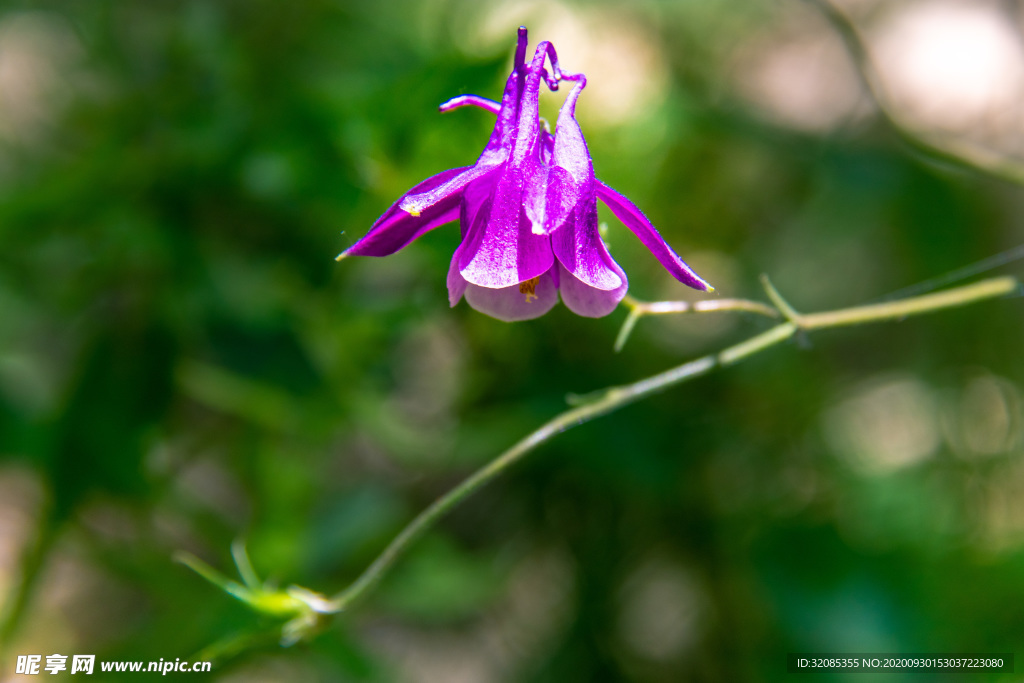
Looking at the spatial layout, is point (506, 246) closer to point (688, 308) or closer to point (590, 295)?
point (590, 295)

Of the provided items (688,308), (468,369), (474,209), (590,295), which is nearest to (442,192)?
(474,209)

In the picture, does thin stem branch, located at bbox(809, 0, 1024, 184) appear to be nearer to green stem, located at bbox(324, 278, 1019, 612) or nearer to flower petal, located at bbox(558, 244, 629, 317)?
green stem, located at bbox(324, 278, 1019, 612)

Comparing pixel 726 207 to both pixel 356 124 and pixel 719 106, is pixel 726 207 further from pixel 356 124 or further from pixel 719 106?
pixel 356 124

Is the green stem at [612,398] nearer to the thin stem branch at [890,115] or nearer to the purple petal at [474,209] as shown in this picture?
the purple petal at [474,209]

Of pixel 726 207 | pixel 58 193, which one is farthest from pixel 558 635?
pixel 58 193

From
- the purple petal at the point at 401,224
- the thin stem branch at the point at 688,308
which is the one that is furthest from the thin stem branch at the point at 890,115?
the purple petal at the point at 401,224
